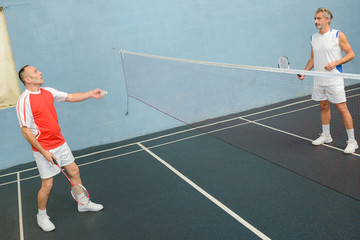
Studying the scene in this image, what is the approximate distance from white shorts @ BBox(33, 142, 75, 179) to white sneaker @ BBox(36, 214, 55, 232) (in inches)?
18.4

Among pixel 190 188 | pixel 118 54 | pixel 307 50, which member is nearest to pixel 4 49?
pixel 118 54

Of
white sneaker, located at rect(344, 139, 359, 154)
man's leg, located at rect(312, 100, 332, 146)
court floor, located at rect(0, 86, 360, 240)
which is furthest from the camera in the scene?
man's leg, located at rect(312, 100, 332, 146)

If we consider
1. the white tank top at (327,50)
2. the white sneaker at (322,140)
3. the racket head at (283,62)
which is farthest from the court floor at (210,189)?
the racket head at (283,62)

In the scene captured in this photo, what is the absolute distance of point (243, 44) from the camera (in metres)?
7.39

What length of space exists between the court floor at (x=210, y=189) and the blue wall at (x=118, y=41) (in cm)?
53

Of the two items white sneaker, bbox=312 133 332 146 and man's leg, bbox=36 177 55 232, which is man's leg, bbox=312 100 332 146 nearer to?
white sneaker, bbox=312 133 332 146

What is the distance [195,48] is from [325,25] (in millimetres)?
2929

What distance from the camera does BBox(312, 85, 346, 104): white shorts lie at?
4.53m

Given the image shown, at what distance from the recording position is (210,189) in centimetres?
423

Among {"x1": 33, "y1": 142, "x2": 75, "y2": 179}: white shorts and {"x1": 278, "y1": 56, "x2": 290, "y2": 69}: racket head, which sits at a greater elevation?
{"x1": 278, "y1": 56, "x2": 290, "y2": 69}: racket head

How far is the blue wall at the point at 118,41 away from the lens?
5934mm

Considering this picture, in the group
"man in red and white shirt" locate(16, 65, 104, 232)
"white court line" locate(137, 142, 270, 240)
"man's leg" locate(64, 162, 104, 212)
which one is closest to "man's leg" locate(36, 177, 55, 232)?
"man in red and white shirt" locate(16, 65, 104, 232)

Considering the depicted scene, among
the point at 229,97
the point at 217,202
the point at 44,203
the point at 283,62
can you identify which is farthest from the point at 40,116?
the point at 229,97

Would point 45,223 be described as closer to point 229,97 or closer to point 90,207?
point 90,207
